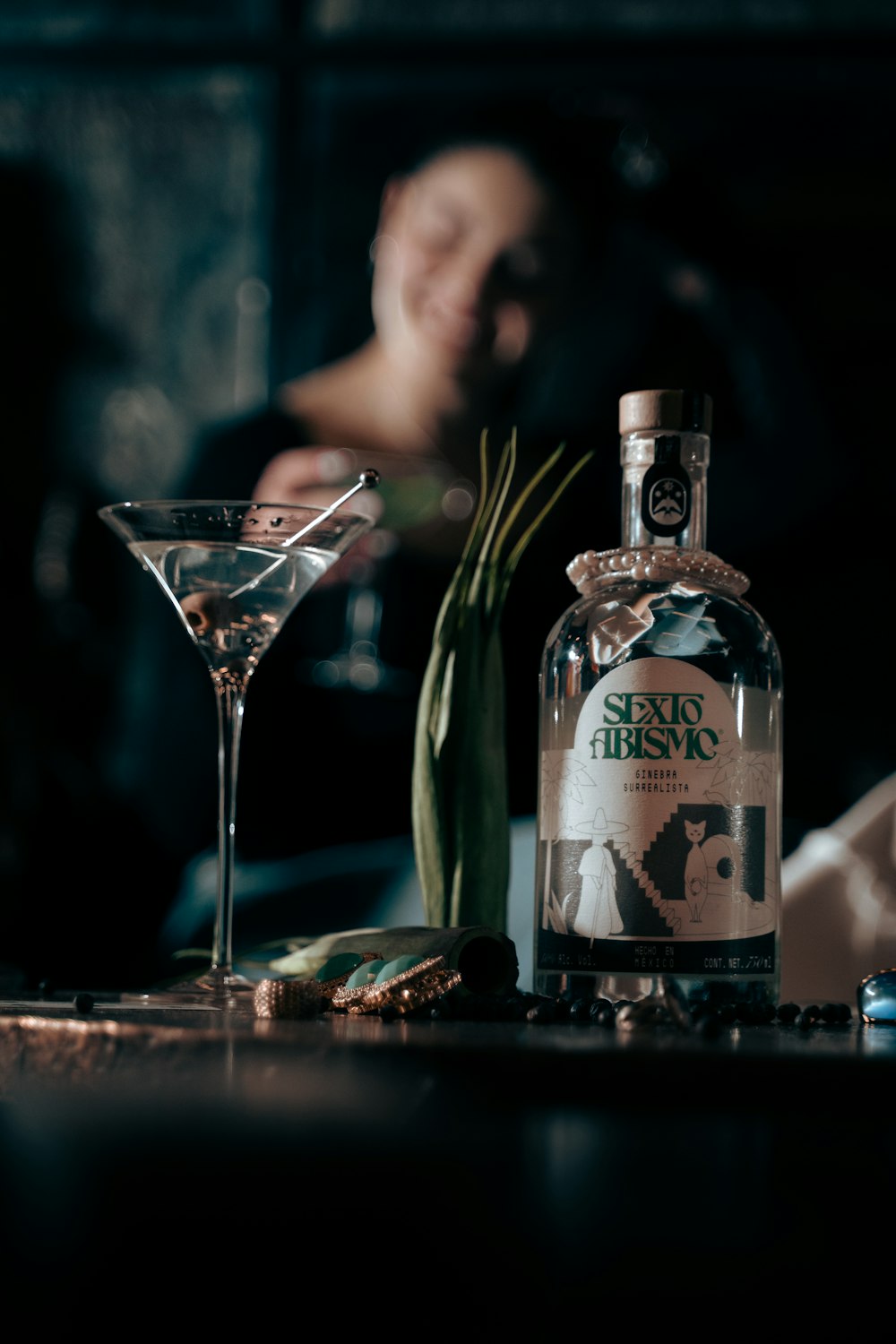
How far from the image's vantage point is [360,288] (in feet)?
4.59

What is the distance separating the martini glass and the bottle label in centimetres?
18

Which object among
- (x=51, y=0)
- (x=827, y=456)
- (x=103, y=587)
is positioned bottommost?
(x=103, y=587)

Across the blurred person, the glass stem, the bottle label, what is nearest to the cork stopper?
the bottle label

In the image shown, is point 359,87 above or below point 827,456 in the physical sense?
above

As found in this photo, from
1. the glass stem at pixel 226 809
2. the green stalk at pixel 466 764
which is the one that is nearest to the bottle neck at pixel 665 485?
the green stalk at pixel 466 764

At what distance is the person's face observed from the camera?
4.52 ft

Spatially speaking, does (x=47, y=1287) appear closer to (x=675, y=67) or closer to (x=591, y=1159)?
(x=591, y=1159)

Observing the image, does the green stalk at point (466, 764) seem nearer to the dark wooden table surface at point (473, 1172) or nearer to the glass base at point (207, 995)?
the glass base at point (207, 995)

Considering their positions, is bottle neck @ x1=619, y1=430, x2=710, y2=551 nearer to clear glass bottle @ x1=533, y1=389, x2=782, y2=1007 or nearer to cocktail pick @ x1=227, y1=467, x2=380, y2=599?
clear glass bottle @ x1=533, y1=389, x2=782, y2=1007

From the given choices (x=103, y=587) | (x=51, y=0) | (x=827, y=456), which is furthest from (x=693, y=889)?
(x=51, y=0)

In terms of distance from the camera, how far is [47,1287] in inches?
16.9

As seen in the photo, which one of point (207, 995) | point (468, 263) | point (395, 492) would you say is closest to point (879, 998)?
point (207, 995)

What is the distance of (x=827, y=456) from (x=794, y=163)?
0.31 metres

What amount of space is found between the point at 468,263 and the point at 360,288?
0.12 m
